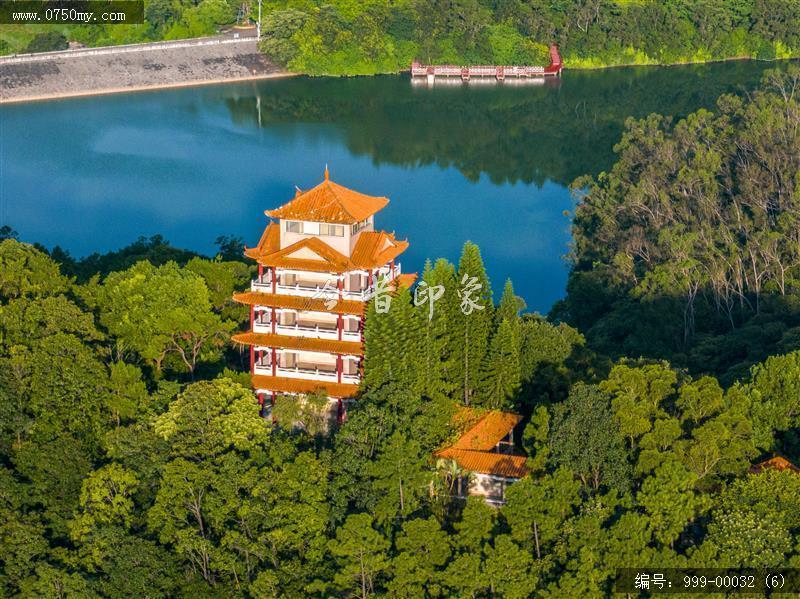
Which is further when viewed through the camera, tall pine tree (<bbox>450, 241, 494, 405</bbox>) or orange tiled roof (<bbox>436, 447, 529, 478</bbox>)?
tall pine tree (<bbox>450, 241, 494, 405</bbox>)

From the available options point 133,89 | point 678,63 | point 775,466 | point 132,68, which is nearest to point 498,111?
point 678,63

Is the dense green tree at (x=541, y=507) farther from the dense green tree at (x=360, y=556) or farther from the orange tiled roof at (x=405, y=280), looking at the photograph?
the orange tiled roof at (x=405, y=280)

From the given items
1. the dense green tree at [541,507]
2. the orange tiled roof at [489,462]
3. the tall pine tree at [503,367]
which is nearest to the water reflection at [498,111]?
the tall pine tree at [503,367]

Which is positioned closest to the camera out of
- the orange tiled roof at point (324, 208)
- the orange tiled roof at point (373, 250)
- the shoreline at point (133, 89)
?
the orange tiled roof at point (324, 208)

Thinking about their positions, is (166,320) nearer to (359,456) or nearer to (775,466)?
(359,456)

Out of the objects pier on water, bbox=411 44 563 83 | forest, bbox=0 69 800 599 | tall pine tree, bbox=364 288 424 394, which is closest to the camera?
forest, bbox=0 69 800 599

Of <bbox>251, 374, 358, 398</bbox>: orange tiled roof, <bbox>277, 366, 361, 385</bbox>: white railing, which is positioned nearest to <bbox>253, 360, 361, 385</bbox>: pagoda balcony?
<bbox>277, 366, 361, 385</bbox>: white railing

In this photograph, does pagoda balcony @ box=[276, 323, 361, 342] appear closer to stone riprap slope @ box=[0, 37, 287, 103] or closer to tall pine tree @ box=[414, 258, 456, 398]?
tall pine tree @ box=[414, 258, 456, 398]

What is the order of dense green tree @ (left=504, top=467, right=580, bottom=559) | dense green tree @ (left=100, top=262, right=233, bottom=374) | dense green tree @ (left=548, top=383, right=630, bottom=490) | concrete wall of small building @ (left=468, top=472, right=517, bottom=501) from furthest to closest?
dense green tree @ (left=100, top=262, right=233, bottom=374) < concrete wall of small building @ (left=468, top=472, right=517, bottom=501) < dense green tree @ (left=548, top=383, right=630, bottom=490) < dense green tree @ (left=504, top=467, right=580, bottom=559)
